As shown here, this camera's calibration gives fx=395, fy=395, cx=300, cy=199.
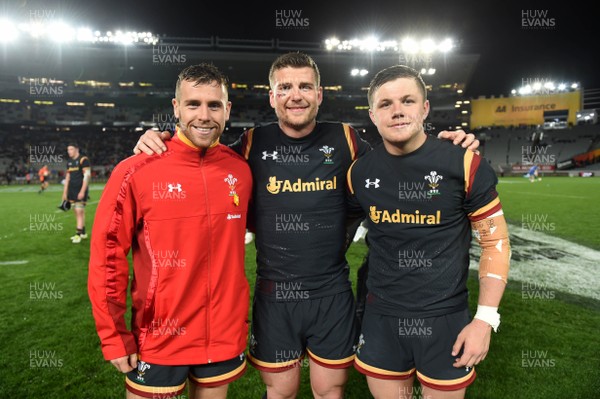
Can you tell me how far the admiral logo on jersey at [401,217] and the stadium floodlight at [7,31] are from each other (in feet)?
131

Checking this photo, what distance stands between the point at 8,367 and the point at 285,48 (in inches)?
1577

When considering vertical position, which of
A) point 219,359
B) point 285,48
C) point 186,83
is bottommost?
point 219,359

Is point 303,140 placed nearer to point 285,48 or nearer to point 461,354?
point 461,354

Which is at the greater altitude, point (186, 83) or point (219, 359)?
point (186, 83)

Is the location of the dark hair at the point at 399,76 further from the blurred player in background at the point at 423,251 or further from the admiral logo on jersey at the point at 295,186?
the admiral logo on jersey at the point at 295,186

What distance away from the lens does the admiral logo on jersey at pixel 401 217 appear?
7.65 feet

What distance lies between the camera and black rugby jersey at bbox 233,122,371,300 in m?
2.69

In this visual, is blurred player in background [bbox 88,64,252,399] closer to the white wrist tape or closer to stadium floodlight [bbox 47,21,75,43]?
the white wrist tape

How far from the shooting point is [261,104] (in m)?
47.2

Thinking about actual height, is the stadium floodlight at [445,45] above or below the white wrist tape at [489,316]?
above

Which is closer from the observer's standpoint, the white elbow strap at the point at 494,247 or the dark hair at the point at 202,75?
the white elbow strap at the point at 494,247

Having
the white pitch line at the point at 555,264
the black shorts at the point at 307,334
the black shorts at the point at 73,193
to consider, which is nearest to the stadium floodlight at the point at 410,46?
the white pitch line at the point at 555,264

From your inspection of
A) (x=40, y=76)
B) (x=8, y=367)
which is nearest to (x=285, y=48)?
(x=40, y=76)

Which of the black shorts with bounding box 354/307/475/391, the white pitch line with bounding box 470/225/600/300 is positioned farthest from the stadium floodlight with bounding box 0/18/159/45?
the black shorts with bounding box 354/307/475/391
